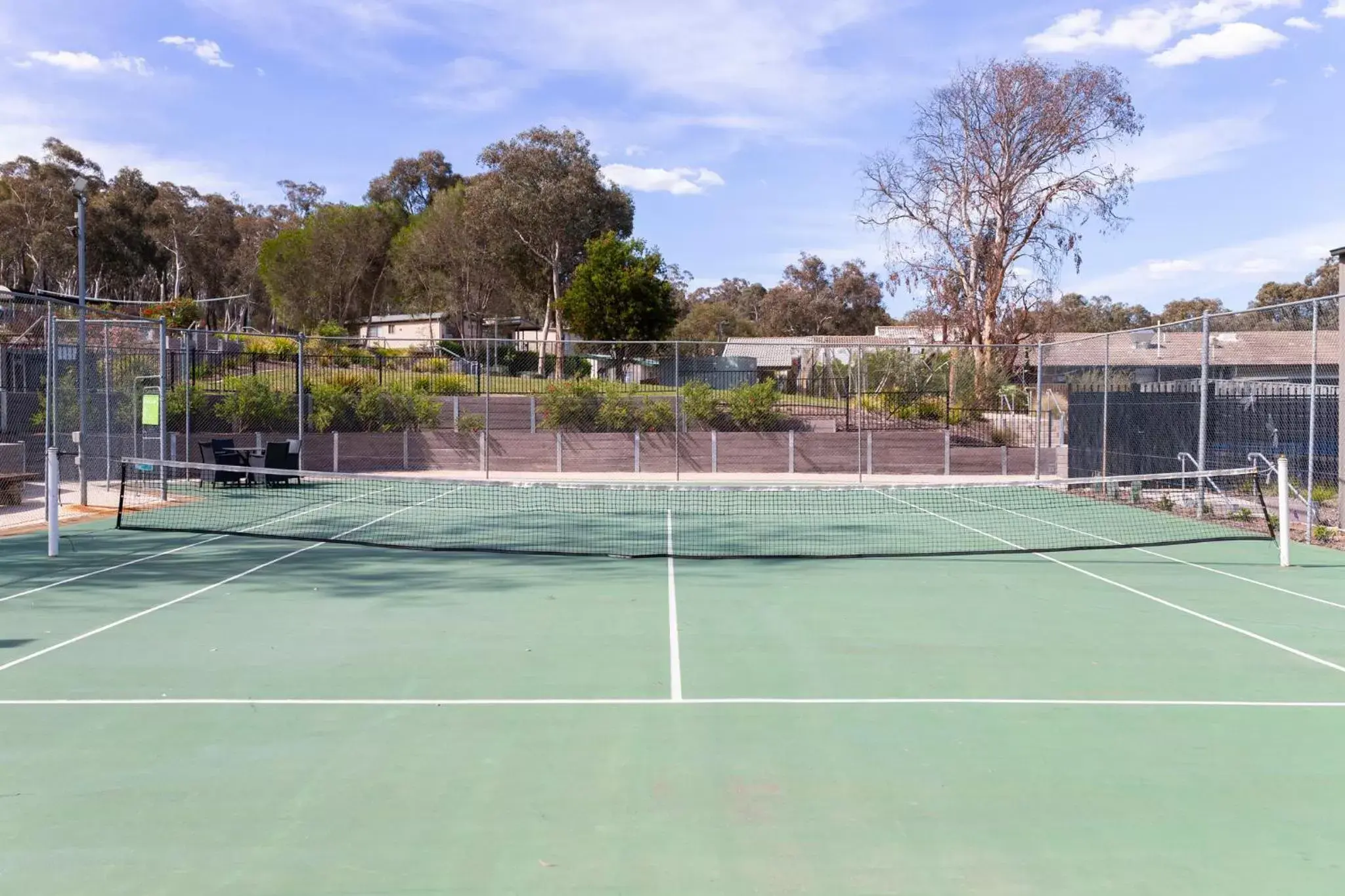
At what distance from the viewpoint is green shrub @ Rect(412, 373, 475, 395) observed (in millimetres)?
27766

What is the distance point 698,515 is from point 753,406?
8.73 metres

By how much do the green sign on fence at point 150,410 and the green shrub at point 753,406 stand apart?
12829 mm

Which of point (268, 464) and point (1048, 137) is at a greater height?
point (1048, 137)

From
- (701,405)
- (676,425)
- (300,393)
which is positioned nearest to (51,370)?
(300,393)

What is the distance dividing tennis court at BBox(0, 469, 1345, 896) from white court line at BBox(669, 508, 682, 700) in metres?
0.04

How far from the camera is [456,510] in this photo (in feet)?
59.7

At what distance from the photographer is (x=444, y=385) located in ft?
92.3

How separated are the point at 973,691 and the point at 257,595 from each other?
652 cm

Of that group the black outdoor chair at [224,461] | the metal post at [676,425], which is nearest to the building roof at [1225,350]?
the metal post at [676,425]

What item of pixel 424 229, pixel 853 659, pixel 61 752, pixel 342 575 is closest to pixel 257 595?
pixel 342 575

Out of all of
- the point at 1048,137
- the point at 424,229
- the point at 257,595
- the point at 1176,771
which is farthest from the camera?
the point at 424,229

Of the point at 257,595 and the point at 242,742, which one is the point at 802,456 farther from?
the point at 242,742

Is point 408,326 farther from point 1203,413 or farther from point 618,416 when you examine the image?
point 1203,413

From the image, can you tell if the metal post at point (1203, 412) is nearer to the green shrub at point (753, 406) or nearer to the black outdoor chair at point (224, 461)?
the green shrub at point (753, 406)
